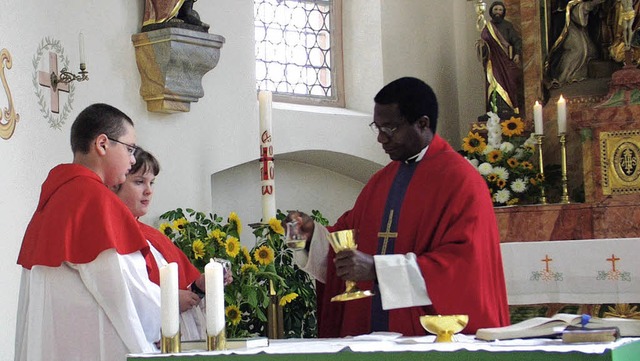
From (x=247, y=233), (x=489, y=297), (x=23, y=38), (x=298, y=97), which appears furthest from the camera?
(x=298, y=97)

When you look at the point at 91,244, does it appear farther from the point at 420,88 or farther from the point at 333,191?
the point at 333,191

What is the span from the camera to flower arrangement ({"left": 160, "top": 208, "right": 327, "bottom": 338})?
6090 millimetres

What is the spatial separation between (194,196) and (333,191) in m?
1.79

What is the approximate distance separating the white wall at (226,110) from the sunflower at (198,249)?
704 millimetres

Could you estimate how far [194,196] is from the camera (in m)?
7.05

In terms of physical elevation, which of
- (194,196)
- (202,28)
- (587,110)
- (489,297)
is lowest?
(489,297)

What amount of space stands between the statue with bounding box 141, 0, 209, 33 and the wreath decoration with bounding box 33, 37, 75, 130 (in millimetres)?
743

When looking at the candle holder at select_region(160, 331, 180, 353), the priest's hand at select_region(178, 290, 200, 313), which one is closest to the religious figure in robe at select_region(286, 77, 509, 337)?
the priest's hand at select_region(178, 290, 200, 313)

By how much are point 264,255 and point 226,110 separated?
1529mm

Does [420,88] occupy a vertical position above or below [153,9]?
below

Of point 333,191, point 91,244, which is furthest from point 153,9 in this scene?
point 91,244

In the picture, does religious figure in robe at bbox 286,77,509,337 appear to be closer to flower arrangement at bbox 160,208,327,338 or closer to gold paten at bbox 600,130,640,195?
flower arrangement at bbox 160,208,327,338

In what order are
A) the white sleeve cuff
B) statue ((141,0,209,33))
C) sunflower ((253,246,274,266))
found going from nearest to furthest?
1. the white sleeve cuff
2. sunflower ((253,246,274,266))
3. statue ((141,0,209,33))

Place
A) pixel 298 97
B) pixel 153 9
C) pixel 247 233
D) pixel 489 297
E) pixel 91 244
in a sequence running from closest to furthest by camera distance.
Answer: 1. pixel 91 244
2. pixel 489 297
3. pixel 153 9
4. pixel 247 233
5. pixel 298 97
